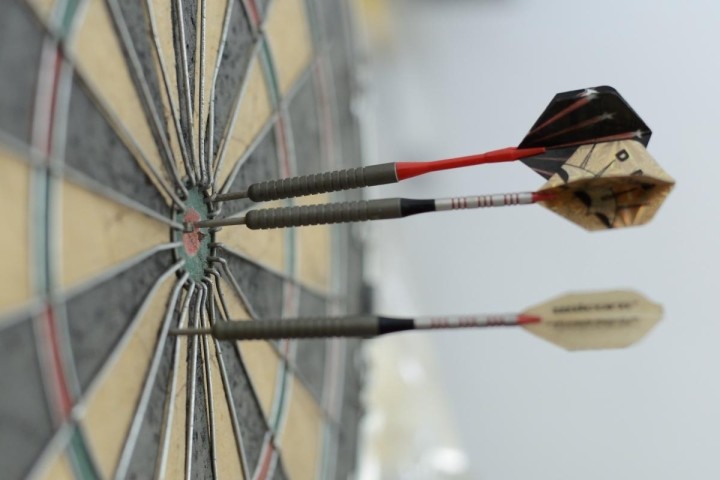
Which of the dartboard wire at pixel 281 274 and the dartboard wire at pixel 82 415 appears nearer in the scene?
the dartboard wire at pixel 82 415

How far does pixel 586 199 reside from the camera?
0.36 m

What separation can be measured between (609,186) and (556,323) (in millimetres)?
68

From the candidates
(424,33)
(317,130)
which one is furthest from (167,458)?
(424,33)

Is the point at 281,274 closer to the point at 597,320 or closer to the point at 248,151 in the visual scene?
the point at 248,151

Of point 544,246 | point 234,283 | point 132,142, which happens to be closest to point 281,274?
point 234,283

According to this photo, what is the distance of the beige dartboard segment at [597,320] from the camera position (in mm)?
341

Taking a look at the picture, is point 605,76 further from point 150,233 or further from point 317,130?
point 150,233

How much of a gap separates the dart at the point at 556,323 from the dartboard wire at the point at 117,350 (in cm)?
4

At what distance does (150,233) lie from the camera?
0.36 metres

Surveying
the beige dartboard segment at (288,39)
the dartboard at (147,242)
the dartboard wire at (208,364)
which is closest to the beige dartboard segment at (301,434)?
the dartboard at (147,242)

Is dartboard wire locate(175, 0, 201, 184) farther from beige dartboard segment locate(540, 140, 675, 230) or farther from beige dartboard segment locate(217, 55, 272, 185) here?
beige dartboard segment locate(540, 140, 675, 230)

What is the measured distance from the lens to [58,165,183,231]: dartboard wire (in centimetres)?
31

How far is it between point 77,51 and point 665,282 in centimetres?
54

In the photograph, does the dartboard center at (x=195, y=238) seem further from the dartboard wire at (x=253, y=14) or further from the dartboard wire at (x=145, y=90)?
the dartboard wire at (x=253, y=14)
